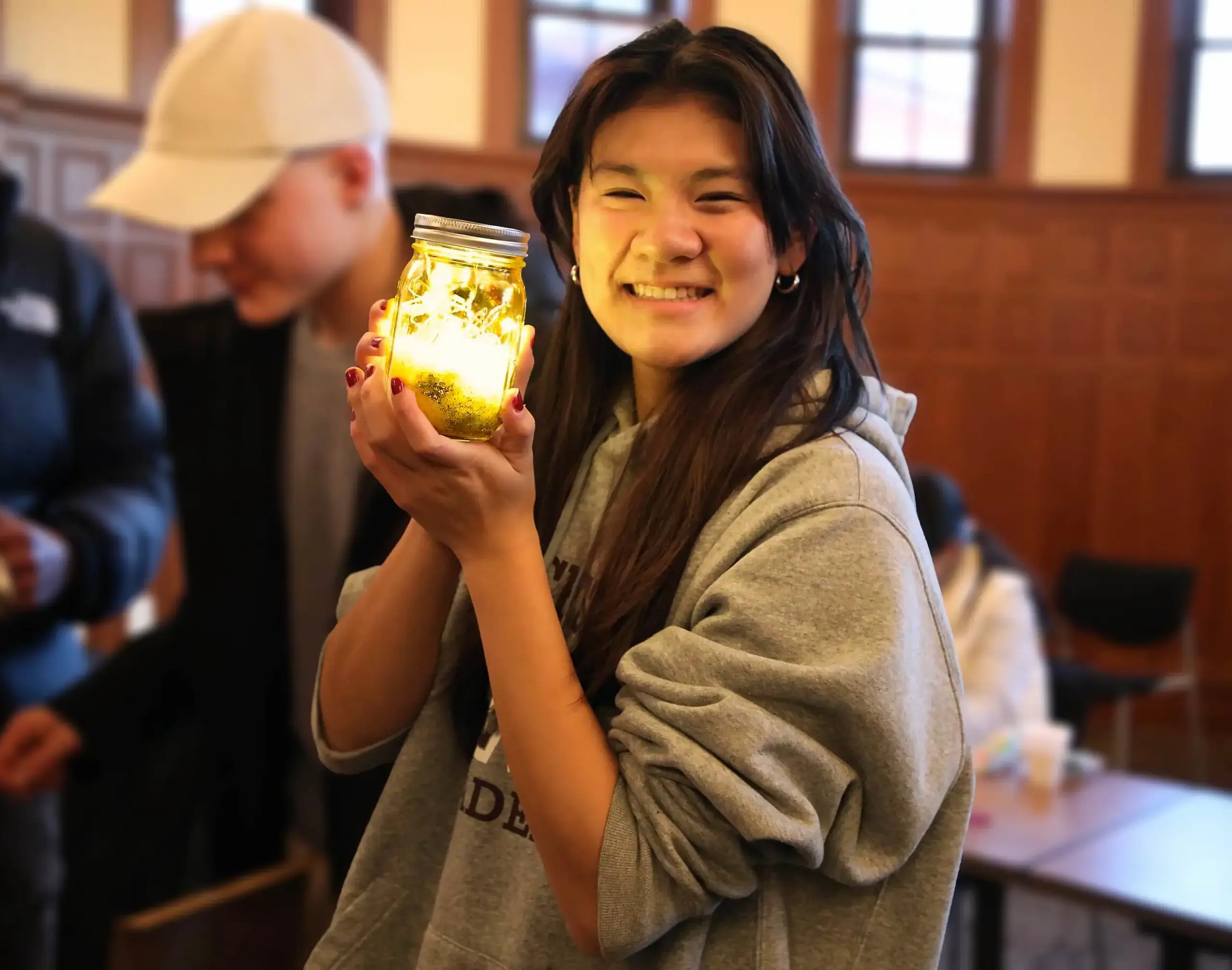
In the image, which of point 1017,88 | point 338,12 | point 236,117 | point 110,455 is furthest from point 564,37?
point 236,117

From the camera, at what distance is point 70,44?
17.0ft

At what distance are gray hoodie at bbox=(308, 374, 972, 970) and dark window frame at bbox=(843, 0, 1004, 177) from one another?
6092 mm

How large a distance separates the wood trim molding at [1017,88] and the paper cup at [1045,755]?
4.14 m

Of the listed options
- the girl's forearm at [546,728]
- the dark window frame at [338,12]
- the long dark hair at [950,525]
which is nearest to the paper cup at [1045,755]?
the long dark hair at [950,525]

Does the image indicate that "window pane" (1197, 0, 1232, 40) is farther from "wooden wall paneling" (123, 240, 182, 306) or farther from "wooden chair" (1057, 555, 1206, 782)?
"wooden wall paneling" (123, 240, 182, 306)

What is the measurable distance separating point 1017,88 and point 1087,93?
1.08ft

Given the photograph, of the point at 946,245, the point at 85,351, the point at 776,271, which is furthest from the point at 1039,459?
the point at 776,271

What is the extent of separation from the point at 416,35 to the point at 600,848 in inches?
225

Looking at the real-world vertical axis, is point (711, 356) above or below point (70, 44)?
below

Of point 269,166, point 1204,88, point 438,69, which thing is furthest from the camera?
point 1204,88

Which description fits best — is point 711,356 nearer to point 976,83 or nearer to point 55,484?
point 55,484

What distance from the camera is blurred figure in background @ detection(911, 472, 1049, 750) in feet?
11.9

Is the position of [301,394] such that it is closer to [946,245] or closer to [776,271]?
[776,271]

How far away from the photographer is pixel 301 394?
1.87 meters
